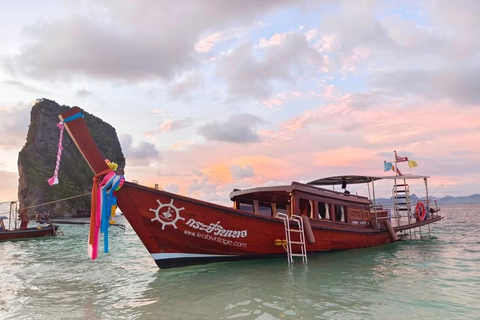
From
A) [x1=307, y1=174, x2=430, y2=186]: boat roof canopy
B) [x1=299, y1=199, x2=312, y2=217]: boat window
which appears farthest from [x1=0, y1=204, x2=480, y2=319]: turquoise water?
[x1=307, y1=174, x2=430, y2=186]: boat roof canopy

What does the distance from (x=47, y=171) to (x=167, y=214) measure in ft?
280

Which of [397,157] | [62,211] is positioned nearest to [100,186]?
[397,157]

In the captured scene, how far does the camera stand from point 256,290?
7547mm

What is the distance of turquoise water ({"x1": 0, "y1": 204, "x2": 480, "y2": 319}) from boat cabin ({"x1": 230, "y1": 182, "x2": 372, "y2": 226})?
1.67 m

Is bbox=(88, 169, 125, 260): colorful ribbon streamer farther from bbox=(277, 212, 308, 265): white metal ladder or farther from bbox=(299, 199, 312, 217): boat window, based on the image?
bbox=(299, 199, 312, 217): boat window

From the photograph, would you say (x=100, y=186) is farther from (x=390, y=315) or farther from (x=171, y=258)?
(x=390, y=315)

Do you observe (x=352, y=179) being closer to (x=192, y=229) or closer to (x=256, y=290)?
(x=192, y=229)

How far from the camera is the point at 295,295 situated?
7.11m

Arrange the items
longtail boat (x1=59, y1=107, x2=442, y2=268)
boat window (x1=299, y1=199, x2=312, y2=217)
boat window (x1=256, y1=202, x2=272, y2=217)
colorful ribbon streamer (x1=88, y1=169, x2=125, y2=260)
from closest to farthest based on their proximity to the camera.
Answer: colorful ribbon streamer (x1=88, y1=169, x2=125, y2=260) → longtail boat (x1=59, y1=107, x2=442, y2=268) → boat window (x1=299, y1=199, x2=312, y2=217) → boat window (x1=256, y1=202, x2=272, y2=217)

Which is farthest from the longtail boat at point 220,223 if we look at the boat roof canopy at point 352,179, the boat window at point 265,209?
the boat roof canopy at point 352,179

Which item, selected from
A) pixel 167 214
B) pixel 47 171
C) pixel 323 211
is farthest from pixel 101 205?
pixel 47 171

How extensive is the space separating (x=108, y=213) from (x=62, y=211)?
8011cm

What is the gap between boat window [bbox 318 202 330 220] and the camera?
488 inches

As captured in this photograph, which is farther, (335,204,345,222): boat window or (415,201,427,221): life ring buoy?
(415,201,427,221): life ring buoy
